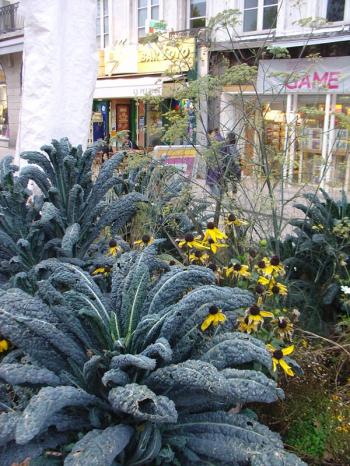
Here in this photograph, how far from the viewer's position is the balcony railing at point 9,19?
70.1 ft

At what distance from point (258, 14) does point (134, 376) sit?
41.3 ft

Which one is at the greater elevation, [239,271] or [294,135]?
[294,135]

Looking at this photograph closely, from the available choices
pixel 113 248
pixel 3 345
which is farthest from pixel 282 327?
pixel 3 345

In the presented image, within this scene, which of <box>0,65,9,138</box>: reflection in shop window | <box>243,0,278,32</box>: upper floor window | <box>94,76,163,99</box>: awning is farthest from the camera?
<box>0,65,9,138</box>: reflection in shop window

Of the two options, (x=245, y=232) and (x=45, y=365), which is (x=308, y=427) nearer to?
(x=45, y=365)

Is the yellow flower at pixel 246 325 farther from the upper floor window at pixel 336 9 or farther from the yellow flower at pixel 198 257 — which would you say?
the upper floor window at pixel 336 9

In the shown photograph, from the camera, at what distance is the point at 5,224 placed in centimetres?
307

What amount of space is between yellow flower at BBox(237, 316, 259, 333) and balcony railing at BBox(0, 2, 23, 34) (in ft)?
71.3

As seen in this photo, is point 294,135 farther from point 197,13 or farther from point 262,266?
point 197,13

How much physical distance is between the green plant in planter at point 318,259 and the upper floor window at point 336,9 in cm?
891

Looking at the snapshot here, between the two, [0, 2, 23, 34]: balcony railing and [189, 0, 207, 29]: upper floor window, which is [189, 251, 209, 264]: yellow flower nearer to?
[189, 0, 207, 29]: upper floor window

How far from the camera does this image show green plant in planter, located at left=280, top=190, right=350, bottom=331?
3357mm

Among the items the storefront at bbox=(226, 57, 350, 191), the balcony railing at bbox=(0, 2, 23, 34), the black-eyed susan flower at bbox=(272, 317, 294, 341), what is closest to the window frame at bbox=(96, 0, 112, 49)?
the balcony railing at bbox=(0, 2, 23, 34)

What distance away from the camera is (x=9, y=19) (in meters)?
22.2
